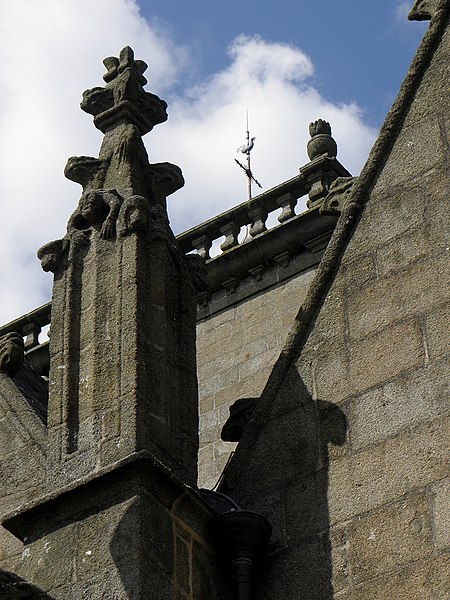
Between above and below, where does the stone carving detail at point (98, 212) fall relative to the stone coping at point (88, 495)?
above

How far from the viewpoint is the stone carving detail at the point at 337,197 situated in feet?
31.8

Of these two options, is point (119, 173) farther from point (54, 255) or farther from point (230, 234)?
point (230, 234)

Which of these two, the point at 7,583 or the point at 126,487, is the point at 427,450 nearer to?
the point at 126,487

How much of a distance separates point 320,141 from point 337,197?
22.7ft

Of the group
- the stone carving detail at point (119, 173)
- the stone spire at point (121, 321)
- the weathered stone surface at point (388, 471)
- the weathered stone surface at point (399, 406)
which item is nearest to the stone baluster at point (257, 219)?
the stone carving detail at point (119, 173)

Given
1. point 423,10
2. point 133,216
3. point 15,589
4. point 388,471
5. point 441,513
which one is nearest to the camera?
point 15,589

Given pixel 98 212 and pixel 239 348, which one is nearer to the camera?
A: pixel 98 212

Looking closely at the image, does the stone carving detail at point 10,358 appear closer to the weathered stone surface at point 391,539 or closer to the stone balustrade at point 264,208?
the weathered stone surface at point 391,539

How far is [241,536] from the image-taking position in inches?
335

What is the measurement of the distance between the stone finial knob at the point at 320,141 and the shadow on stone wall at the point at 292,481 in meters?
7.54

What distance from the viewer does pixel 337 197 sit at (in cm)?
976

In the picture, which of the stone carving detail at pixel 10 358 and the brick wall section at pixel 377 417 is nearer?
the brick wall section at pixel 377 417

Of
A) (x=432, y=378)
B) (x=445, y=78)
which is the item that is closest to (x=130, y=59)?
(x=445, y=78)

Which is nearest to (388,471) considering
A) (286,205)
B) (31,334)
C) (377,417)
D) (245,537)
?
(377,417)
